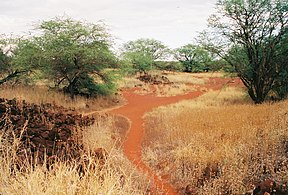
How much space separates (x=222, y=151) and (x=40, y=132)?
366 cm

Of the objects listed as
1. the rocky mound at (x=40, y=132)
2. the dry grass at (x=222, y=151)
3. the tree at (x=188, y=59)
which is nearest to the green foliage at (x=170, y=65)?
the tree at (x=188, y=59)

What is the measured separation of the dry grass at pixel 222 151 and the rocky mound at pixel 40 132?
71.8 inches

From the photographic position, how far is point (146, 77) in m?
33.5

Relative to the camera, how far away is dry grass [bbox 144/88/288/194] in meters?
5.12

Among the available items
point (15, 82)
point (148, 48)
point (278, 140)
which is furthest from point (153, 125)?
point (148, 48)

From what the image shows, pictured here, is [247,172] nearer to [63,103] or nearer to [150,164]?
[150,164]

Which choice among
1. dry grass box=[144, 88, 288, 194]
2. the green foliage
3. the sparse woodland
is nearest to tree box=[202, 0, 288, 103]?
the sparse woodland

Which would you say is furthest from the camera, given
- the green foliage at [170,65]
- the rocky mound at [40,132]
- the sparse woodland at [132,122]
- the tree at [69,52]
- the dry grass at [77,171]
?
the green foliage at [170,65]

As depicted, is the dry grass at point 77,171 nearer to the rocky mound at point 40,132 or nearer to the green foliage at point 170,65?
the rocky mound at point 40,132

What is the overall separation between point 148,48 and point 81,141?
1819 inches

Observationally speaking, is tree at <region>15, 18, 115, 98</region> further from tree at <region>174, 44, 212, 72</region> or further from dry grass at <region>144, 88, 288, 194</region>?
tree at <region>174, 44, 212, 72</region>

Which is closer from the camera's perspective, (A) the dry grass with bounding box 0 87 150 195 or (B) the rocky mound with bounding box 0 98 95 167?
(A) the dry grass with bounding box 0 87 150 195

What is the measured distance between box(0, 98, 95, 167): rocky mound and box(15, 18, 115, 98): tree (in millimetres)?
5838

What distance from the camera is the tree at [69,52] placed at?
14344 mm
